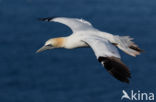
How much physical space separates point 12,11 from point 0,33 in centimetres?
128

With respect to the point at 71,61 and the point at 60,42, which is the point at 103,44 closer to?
the point at 60,42

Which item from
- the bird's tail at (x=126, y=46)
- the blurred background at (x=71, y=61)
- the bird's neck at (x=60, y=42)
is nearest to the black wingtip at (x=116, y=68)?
the bird's tail at (x=126, y=46)

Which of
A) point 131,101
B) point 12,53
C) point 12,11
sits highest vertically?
point 12,11

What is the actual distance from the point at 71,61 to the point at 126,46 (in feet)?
26.1

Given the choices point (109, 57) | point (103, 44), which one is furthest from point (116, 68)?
point (103, 44)

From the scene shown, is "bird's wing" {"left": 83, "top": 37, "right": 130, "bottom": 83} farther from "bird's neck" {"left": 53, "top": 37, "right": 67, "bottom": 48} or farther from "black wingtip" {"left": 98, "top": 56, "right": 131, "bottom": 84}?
"bird's neck" {"left": 53, "top": 37, "right": 67, "bottom": 48}

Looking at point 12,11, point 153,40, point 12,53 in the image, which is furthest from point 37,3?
point 153,40

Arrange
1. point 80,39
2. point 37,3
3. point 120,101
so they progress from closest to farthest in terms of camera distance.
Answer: point 80,39
point 120,101
point 37,3

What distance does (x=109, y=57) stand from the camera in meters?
11.8

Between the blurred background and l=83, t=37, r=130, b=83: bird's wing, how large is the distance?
781cm

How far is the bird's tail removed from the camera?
12969 mm

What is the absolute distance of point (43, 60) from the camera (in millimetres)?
21453

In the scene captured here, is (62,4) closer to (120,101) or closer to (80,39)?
(120,101)

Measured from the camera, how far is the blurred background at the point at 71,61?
21.0m
